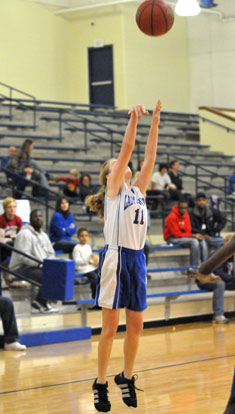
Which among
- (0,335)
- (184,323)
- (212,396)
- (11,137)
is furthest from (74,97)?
(212,396)

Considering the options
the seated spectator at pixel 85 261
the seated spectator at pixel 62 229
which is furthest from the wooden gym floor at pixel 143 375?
the seated spectator at pixel 62 229

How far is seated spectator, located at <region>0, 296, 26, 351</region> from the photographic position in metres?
7.77

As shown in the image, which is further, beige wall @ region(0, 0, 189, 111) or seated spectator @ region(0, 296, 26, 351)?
beige wall @ region(0, 0, 189, 111)

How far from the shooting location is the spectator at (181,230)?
11.0m

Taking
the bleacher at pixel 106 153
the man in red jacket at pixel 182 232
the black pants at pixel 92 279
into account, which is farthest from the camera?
the man in red jacket at pixel 182 232

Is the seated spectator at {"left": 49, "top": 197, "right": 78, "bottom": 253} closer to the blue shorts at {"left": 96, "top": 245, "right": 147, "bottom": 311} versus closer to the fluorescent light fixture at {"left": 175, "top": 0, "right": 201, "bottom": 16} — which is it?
the blue shorts at {"left": 96, "top": 245, "right": 147, "bottom": 311}

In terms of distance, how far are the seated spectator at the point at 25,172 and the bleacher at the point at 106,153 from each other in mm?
264

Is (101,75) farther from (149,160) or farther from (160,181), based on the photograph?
(149,160)

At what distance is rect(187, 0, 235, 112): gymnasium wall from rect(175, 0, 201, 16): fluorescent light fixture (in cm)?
335

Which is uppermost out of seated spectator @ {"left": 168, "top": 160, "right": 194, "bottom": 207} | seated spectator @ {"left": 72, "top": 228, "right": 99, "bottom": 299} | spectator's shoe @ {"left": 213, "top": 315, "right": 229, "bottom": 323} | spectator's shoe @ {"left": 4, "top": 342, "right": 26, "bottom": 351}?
seated spectator @ {"left": 168, "top": 160, "right": 194, "bottom": 207}

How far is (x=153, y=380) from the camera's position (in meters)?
6.07

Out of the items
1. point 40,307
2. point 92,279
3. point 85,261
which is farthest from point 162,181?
point 40,307

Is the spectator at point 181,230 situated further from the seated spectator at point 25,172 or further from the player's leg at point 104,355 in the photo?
the player's leg at point 104,355

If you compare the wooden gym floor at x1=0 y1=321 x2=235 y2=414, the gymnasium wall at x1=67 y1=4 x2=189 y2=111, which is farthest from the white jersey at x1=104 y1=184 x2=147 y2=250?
the gymnasium wall at x1=67 y1=4 x2=189 y2=111
